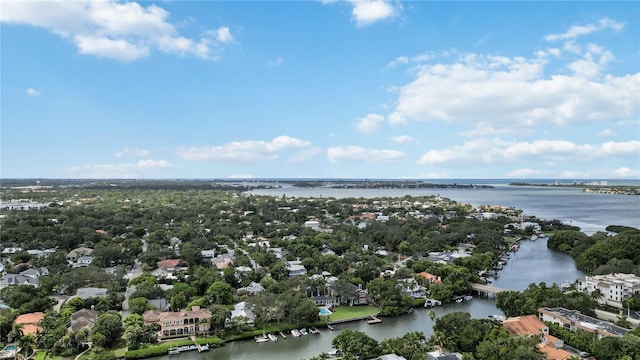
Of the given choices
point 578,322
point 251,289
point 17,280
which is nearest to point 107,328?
point 251,289

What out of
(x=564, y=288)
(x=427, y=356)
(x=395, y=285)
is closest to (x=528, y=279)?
(x=564, y=288)

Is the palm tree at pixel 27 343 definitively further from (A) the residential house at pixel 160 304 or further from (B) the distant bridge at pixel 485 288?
(B) the distant bridge at pixel 485 288

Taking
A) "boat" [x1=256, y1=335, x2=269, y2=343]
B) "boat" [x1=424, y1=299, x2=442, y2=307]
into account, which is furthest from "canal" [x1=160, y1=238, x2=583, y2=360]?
"boat" [x1=424, y1=299, x2=442, y2=307]

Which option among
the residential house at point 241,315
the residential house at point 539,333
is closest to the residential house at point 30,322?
the residential house at point 241,315

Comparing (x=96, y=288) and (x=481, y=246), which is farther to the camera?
(x=481, y=246)

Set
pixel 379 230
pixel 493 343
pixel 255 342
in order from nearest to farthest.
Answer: pixel 493 343, pixel 255 342, pixel 379 230

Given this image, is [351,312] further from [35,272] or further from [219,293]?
[35,272]

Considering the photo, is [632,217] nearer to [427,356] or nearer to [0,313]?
[427,356]
